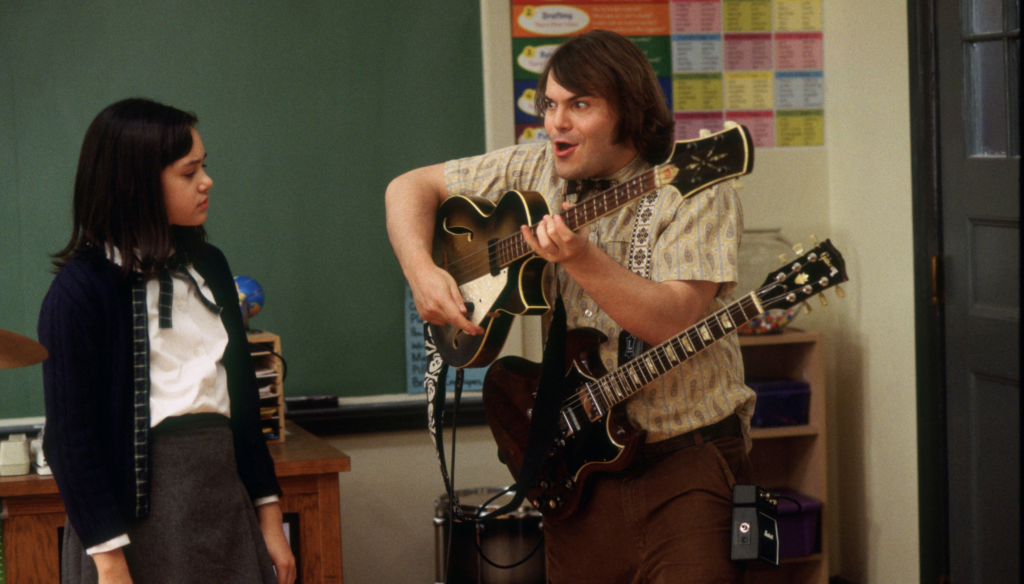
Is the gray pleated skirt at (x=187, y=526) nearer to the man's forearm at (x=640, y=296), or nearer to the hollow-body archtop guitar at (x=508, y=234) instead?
the hollow-body archtop guitar at (x=508, y=234)

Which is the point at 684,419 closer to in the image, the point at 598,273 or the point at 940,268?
the point at 598,273

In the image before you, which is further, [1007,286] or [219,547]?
[1007,286]

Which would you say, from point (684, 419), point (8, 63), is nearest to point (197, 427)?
point (684, 419)

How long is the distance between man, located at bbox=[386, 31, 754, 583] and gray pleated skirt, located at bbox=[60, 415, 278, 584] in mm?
477

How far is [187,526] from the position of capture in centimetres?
145

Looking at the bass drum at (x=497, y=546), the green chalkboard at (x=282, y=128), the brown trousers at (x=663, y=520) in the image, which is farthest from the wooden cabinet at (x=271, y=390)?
the brown trousers at (x=663, y=520)

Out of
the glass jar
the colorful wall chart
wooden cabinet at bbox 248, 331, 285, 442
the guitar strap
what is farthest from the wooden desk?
the glass jar

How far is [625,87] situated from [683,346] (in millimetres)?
451

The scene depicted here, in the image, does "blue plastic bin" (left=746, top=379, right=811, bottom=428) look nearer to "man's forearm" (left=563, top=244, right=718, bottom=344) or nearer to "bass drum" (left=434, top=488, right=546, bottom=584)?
"bass drum" (left=434, top=488, right=546, bottom=584)

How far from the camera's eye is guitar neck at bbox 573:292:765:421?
1514mm

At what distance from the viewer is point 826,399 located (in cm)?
321

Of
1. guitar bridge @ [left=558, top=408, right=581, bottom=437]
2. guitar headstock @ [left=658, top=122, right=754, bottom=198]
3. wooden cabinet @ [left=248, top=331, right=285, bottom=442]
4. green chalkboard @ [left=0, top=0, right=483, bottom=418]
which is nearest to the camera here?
guitar headstock @ [left=658, top=122, right=754, bottom=198]

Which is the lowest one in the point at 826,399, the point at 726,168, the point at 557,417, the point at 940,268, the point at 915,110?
the point at 826,399

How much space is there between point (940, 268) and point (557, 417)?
1611 mm
